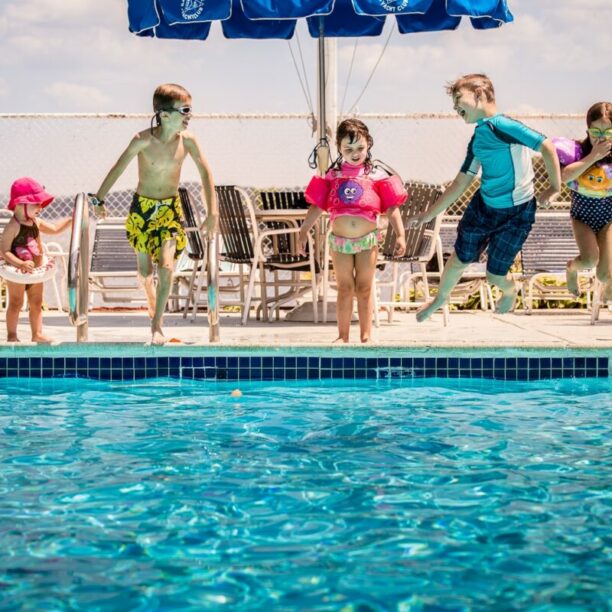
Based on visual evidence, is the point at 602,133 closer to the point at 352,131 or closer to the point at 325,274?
the point at 352,131

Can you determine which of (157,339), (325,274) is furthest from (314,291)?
(157,339)

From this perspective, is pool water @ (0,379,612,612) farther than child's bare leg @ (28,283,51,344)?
No

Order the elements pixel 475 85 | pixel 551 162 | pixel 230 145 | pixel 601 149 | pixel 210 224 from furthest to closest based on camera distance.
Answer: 1. pixel 230 145
2. pixel 210 224
3. pixel 601 149
4. pixel 475 85
5. pixel 551 162

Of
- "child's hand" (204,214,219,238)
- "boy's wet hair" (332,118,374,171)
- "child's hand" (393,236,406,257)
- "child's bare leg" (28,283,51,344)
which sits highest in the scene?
"boy's wet hair" (332,118,374,171)

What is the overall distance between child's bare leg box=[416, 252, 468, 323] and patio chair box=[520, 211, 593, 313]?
10.5 ft

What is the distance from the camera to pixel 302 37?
35.5ft

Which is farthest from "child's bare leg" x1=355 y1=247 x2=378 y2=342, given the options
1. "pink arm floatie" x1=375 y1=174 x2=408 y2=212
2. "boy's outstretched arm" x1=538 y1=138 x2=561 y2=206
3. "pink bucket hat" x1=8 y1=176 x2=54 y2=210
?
"pink bucket hat" x1=8 y1=176 x2=54 y2=210

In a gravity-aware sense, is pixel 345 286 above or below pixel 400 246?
below

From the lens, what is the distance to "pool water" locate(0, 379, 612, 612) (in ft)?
9.41

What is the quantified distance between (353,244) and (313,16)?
2.09 m

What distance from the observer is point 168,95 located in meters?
6.44

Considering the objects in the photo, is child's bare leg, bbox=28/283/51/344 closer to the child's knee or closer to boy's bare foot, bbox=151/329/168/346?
boy's bare foot, bbox=151/329/168/346

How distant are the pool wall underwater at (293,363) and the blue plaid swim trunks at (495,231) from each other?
54cm

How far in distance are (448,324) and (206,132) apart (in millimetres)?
4038
